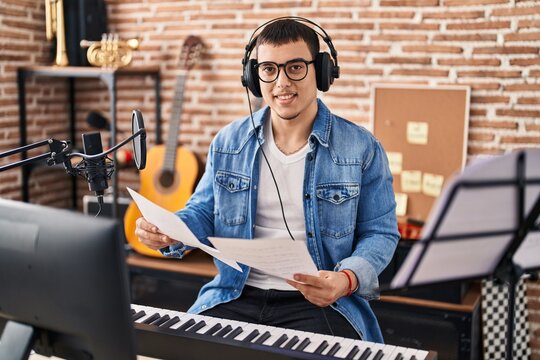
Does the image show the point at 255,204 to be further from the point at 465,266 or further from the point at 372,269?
the point at 465,266

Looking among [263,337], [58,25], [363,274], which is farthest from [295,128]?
[58,25]

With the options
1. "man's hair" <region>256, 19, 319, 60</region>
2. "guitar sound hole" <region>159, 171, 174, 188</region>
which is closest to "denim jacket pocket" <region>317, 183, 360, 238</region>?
"man's hair" <region>256, 19, 319, 60</region>

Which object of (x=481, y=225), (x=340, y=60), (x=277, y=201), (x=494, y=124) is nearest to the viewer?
(x=481, y=225)

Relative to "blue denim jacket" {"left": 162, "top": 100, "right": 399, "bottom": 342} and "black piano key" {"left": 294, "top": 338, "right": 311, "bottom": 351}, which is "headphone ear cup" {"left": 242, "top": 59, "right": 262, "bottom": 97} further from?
"black piano key" {"left": 294, "top": 338, "right": 311, "bottom": 351}

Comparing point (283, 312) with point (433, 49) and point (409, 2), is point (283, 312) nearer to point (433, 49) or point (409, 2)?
point (433, 49)

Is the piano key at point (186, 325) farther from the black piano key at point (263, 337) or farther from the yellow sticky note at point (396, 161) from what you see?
the yellow sticky note at point (396, 161)

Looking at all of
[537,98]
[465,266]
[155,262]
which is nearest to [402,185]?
[537,98]

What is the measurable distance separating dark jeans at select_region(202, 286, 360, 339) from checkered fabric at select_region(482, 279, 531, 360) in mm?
1294

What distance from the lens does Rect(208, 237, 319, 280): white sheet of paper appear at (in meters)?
1.43

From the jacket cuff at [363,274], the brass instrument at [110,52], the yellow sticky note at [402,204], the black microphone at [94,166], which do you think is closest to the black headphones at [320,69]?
the jacket cuff at [363,274]

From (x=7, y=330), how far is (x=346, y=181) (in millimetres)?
1098

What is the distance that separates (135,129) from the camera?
1598 millimetres

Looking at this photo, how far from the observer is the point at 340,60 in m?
3.37

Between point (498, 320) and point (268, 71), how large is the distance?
5.57 feet
